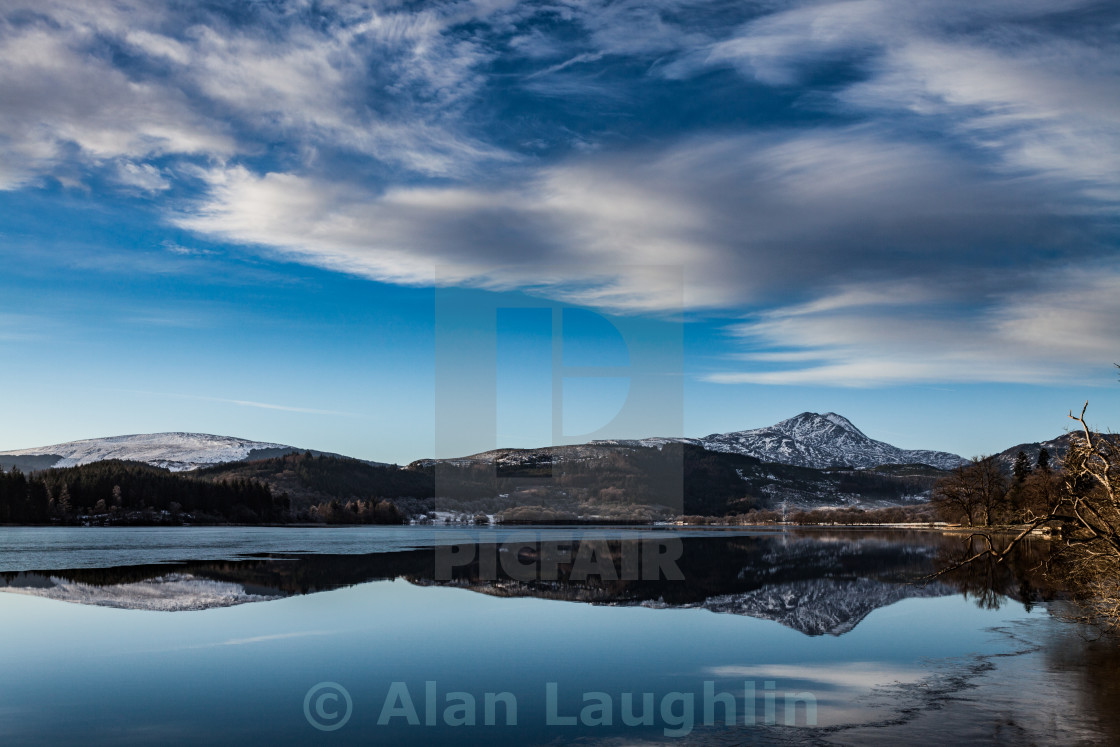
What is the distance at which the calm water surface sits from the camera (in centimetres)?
1405

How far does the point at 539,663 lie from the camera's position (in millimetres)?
20734

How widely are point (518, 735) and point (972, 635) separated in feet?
57.2

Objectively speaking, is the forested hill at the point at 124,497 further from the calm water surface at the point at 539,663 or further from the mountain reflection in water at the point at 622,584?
the calm water surface at the point at 539,663

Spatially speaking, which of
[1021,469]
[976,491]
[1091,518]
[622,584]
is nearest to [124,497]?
[622,584]

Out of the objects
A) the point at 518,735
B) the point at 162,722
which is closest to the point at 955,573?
the point at 518,735

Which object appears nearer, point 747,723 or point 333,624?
point 747,723

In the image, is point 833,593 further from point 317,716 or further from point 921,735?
point 317,716

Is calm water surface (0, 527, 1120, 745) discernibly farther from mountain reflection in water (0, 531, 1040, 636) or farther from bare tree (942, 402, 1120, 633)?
bare tree (942, 402, 1120, 633)

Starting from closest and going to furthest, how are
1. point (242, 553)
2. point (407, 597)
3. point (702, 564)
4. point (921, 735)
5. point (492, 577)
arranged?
point (921, 735) < point (407, 597) < point (492, 577) < point (702, 564) < point (242, 553)

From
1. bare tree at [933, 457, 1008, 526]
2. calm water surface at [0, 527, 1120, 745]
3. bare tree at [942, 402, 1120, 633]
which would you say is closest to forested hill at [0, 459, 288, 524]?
calm water surface at [0, 527, 1120, 745]

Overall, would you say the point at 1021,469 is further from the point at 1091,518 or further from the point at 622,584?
the point at 1091,518

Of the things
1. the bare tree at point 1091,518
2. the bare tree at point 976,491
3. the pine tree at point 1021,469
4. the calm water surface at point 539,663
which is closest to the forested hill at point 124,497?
the calm water surface at point 539,663

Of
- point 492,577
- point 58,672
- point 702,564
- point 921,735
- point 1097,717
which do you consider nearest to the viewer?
point 921,735

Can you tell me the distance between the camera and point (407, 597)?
35.1 m
